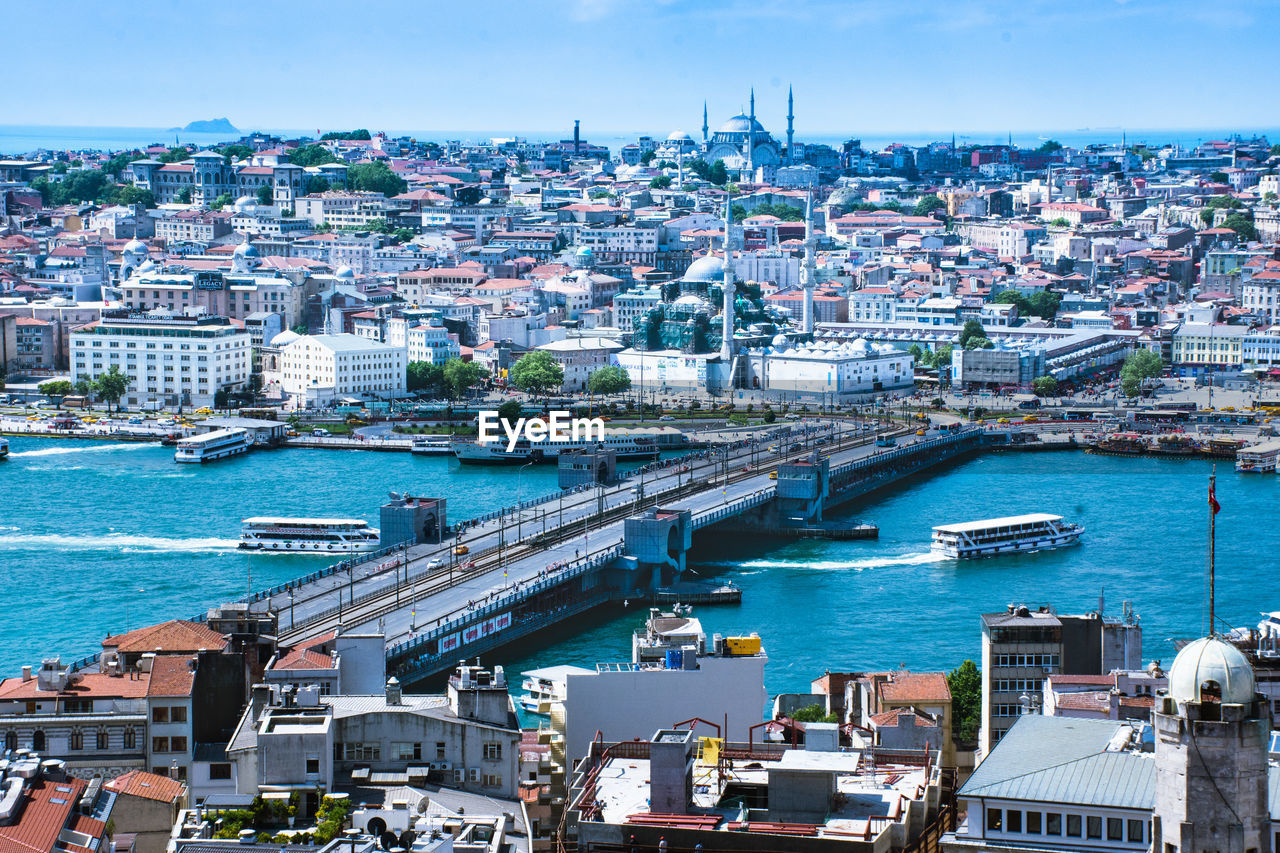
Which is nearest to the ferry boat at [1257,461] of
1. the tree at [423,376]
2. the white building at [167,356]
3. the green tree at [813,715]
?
the tree at [423,376]

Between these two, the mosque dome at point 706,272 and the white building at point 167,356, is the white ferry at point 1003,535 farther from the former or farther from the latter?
the mosque dome at point 706,272

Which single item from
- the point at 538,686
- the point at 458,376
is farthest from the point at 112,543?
the point at 458,376

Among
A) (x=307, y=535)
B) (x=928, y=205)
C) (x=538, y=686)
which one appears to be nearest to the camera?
(x=538, y=686)

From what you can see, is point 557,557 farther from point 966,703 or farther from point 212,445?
point 212,445

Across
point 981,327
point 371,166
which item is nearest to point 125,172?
point 371,166

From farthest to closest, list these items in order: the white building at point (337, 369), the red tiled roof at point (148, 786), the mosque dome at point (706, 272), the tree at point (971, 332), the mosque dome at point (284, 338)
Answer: the mosque dome at point (706, 272) < the tree at point (971, 332) < the mosque dome at point (284, 338) < the white building at point (337, 369) < the red tiled roof at point (148, 786)

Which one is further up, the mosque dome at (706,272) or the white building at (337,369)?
the mosque dome at (706,272)

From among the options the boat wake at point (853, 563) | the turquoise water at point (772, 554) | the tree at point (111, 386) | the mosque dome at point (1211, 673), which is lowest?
the boat wake at point (853, 563)
